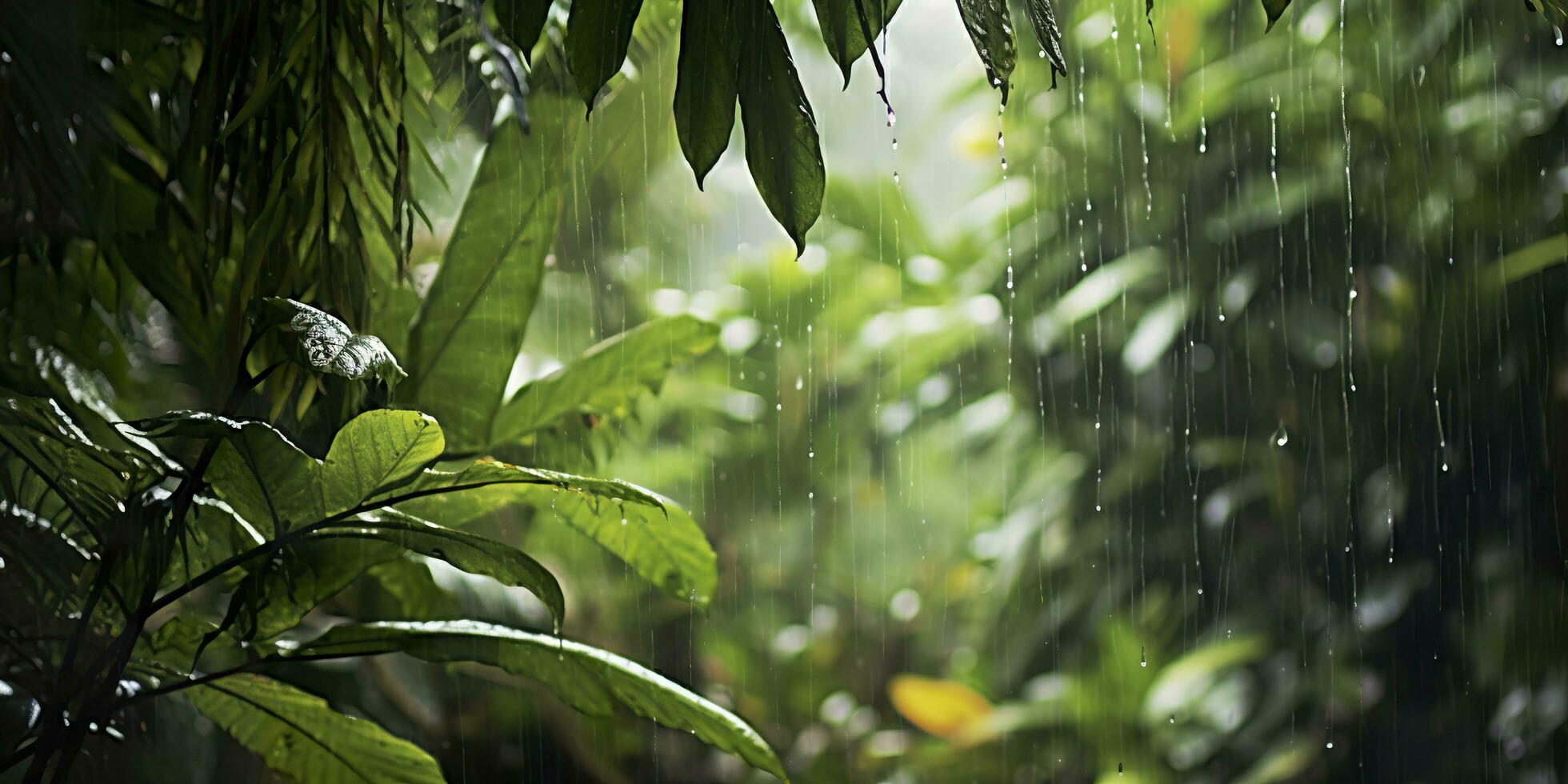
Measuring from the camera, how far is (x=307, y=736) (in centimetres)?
74

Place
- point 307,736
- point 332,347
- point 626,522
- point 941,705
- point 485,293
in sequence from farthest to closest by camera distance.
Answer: point 941,705 → point 485,293 → point 626,522 → point 307,736 → point 332,347

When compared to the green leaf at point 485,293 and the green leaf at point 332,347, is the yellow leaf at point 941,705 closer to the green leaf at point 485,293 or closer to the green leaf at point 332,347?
the green leaf at point 485,293

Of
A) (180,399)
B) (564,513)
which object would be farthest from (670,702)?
(180,399)

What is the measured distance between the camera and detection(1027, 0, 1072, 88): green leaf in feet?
1.31

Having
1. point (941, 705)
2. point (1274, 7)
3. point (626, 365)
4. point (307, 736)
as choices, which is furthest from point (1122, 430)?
point (1274, 7)

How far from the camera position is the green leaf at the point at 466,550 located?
614 millimetres

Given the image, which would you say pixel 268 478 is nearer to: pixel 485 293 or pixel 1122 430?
pixel 485 293

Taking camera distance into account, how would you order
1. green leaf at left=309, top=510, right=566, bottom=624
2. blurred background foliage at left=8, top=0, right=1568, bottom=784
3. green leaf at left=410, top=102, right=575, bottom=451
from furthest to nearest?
blurred background foliage at left=8, top=0, right=1568, bottom=784, green leaf at left=410, top=102, right=575, bottom=451, green leaf at left=309, top=510, right=566, bottom=624

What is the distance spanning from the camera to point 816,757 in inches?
71.8

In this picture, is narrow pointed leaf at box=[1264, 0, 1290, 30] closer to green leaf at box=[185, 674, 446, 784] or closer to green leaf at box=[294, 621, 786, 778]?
green leaf at box=[294, 621, 786, 778]

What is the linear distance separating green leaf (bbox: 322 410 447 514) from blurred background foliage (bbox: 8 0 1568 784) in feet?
2.44

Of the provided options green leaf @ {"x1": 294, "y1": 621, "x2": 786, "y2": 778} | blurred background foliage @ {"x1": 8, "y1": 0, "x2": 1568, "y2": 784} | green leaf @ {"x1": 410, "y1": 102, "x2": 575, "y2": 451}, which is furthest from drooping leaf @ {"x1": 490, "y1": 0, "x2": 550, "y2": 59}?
blurred background foliage @ {"x1": 8, "y1": 0, "x2": 1568, "y2": 784}

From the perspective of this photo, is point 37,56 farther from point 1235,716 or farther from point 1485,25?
point 1485,25

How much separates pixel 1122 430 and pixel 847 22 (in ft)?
4.77
